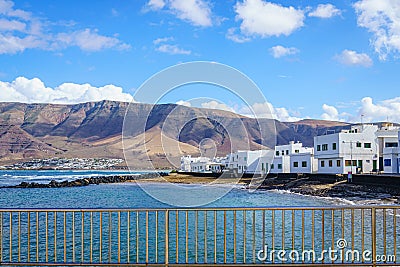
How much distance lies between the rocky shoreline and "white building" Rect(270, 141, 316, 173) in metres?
4.77

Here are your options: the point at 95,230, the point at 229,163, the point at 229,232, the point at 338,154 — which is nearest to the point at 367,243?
the point at 229,232

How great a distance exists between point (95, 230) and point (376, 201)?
73.0 ft

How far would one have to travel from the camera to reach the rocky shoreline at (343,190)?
36.3 metres

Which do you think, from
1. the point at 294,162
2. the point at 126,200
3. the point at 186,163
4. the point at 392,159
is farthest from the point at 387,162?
the point at 186,163

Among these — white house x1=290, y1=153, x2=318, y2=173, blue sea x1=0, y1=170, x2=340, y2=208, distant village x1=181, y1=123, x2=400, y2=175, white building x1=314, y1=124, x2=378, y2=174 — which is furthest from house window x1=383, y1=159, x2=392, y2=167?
white house x1=290, y1=153, x2=318, y2=173

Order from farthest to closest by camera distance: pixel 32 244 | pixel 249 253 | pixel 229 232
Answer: pixel 229 232
pixel 32 244
pixel 249 253

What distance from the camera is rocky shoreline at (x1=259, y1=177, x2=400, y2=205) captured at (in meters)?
36.3

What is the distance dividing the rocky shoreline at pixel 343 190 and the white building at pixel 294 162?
4768 millimetres


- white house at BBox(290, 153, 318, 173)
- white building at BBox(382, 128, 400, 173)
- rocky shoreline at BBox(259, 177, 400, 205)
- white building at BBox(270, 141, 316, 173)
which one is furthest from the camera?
white building at BBox(270, 141, 316, 173)

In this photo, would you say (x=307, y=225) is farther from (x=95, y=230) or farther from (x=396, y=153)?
(x=396, y=153)

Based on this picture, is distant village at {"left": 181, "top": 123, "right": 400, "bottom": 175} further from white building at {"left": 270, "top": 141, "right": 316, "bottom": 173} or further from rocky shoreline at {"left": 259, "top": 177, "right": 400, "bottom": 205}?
rocky shoreline at {"left": 259, "top": 177, "right": 400, "bottom": 205}

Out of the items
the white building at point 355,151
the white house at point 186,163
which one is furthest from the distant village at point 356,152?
the white house at point 186,163

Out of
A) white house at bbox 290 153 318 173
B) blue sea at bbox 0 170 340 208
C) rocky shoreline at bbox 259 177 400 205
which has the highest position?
white house at bbox 290 153 318 173

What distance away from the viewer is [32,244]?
61.6 feet
